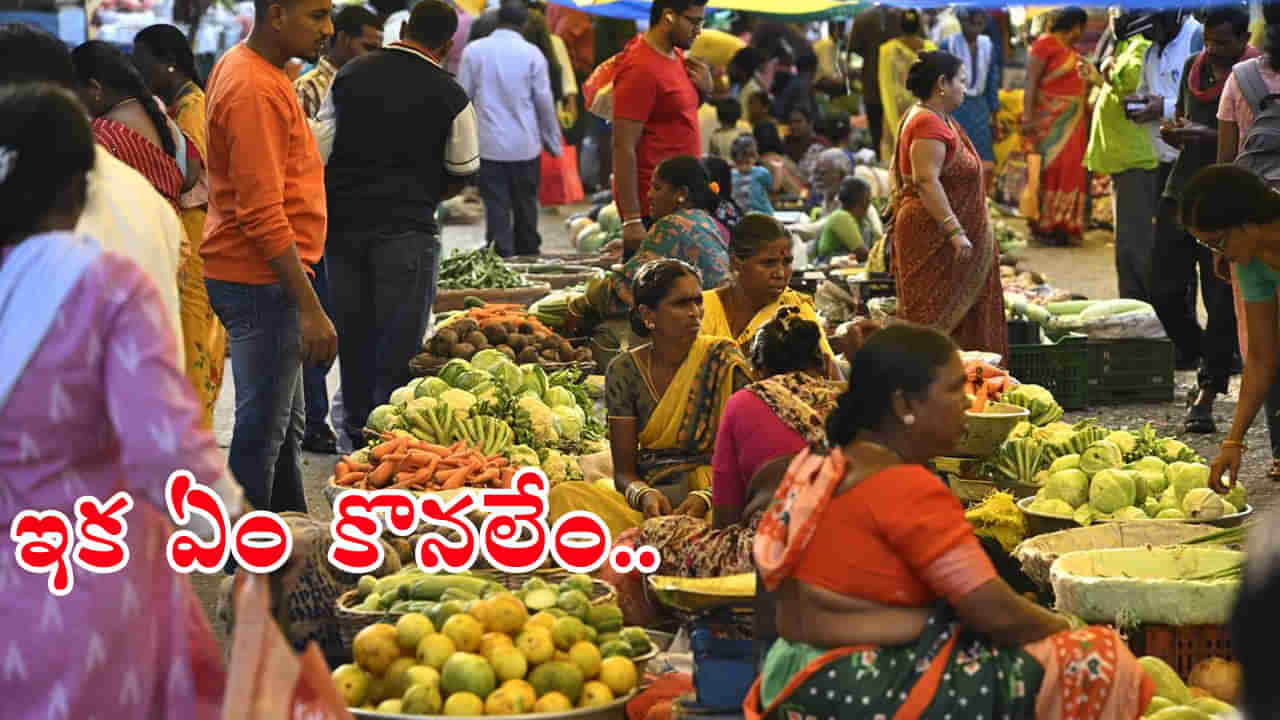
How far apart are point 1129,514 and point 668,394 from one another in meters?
1.51

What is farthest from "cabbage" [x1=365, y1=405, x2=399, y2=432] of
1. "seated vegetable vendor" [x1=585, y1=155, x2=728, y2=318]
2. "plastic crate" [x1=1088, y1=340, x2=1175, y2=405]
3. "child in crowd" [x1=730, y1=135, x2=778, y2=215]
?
"child in crowd" [x1=730, y1=135, x2=778, y2=215]

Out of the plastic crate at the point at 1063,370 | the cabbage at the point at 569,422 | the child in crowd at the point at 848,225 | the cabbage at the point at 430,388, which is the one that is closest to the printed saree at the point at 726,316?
the cabbage at the point at 569,422

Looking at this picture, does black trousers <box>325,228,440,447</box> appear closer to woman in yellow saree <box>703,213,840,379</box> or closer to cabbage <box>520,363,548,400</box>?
cabbage <box>520,363,548,400</box>

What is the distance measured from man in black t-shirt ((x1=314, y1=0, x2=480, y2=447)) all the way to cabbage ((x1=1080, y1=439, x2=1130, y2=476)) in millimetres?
3027

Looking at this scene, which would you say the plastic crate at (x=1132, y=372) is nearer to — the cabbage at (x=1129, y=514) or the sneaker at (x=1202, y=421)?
the sneaker at (x=1202, y=421)

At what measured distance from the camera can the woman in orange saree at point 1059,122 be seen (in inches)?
649

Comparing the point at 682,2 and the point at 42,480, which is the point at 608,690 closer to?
the point at 42,480

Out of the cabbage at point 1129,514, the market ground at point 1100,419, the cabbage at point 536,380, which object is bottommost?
the market ground at point 1100,419

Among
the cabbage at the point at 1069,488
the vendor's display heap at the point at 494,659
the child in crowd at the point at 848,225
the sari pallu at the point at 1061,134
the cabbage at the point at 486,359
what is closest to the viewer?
the vendor's display heap at the point at 494,659

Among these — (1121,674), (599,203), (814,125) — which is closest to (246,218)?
(1121,674)

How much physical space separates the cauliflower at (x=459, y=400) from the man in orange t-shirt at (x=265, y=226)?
45.6 inches

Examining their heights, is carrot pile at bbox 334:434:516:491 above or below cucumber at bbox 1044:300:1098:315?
above

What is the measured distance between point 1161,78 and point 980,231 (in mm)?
3292

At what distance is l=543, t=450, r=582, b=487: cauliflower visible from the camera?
274 inches
